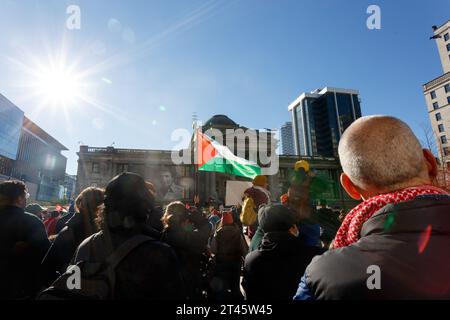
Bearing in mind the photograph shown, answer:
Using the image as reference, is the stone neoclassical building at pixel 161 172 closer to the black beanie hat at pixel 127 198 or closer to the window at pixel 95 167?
the window at pixel 95 167

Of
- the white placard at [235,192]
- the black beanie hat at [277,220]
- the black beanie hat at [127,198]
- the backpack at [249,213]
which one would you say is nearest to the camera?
the black beanie hat at [127,198]

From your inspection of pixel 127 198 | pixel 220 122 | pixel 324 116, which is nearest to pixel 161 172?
pixel 220 122

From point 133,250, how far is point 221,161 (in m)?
7.28

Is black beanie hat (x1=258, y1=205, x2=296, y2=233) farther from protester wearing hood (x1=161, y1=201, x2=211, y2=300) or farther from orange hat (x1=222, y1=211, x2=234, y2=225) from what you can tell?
orange hat (x1=222, y1=211, x2=234, y2=225)

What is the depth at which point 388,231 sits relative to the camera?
3.30ft

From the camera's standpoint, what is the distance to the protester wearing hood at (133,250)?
1.79 metres

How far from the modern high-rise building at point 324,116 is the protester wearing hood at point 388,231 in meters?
124

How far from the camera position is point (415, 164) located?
1201mm

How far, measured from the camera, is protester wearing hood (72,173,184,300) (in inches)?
70.4

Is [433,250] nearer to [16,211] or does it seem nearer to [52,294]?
[52,294]

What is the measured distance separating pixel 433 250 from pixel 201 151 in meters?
9.62

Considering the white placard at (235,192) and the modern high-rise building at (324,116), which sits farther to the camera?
the modern high-rise building at (324,116)

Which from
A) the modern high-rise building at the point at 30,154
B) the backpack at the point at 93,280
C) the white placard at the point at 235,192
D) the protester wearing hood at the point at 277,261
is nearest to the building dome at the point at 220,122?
the modern high-rise building at the point at 30,154

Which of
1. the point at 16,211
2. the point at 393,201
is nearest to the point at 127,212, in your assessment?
the point at 393,201
